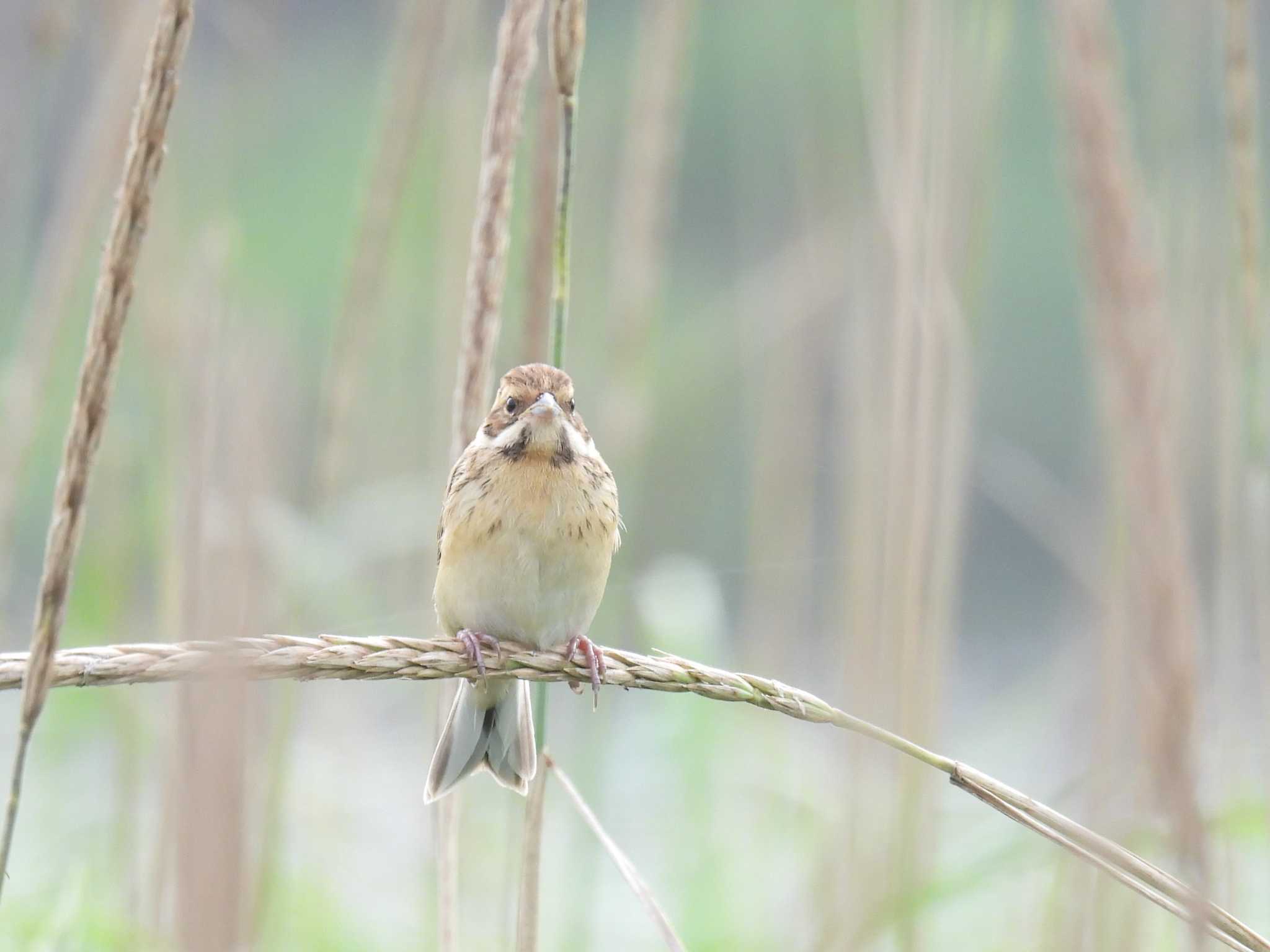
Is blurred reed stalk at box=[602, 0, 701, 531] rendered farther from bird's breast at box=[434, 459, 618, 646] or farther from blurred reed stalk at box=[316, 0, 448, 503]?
blurred reed stalk at box=[316, 0, 448, 503]

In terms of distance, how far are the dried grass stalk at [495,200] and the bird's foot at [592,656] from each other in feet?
1.50

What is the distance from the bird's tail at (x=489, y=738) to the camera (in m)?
2.86

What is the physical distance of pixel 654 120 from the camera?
134 inches

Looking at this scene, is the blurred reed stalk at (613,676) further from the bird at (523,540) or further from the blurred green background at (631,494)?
the bird at (523,540)

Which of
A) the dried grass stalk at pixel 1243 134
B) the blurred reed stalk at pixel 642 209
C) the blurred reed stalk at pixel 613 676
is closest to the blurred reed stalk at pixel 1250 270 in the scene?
the dried grass stalk at pixel 1243 134

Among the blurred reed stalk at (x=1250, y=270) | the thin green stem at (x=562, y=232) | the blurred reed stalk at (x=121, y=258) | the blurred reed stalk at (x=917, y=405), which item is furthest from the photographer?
the blurred reed stalk at (x=917, y=405)

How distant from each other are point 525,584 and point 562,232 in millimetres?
1284

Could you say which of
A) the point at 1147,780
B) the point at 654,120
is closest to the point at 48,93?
the point at 654,120

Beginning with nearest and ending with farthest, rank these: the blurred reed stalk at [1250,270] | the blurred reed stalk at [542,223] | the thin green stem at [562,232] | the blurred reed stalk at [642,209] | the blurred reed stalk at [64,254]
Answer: the thin green stem at [562,232] < the blurred reed stalk at [1250,270] < the blurred reed stalk at [542,223] < the blurred reed stalk at [64,254] < the blurred reed stalk at [642,209]

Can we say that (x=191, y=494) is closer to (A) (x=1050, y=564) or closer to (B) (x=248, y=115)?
(B) (x=248, y=115)

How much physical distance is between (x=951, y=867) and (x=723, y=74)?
18.5 feet

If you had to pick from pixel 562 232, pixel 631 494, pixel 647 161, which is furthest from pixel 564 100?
pixel 631 494

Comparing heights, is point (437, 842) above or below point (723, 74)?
below

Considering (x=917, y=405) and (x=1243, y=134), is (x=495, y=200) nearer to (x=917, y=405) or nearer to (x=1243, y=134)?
(x=917, y=405)
